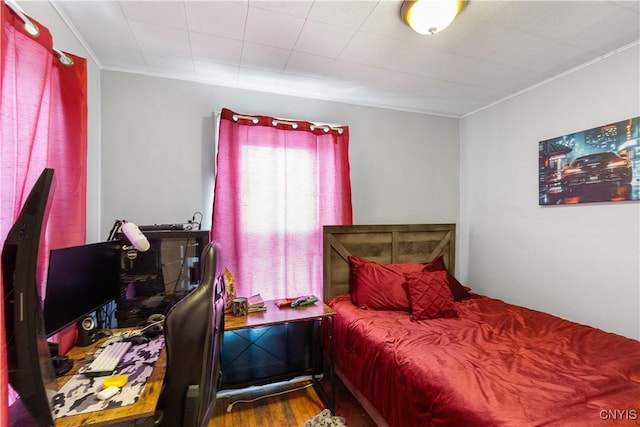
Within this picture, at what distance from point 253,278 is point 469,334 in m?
1.68

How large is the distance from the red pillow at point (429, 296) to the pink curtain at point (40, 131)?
2.19m

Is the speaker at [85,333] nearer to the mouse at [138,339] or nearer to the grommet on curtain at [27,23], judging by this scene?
the mouse at [138,339]

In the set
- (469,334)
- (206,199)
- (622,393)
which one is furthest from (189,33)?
(622,393)

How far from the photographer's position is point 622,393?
4.06ft

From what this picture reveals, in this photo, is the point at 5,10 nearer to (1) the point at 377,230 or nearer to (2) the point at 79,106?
(2) the point at 79,106

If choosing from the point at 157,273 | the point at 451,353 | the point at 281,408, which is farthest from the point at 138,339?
the point at 451,353

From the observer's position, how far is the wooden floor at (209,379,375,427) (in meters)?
1.95

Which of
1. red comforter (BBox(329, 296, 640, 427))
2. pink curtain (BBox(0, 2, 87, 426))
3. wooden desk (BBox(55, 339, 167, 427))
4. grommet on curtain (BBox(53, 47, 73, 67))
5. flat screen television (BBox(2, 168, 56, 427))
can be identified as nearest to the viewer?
flat screen television (BBox(2, 168, 56, 427))

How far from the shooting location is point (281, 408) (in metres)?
2.10

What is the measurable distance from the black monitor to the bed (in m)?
1.57

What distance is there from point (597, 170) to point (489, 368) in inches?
67.6

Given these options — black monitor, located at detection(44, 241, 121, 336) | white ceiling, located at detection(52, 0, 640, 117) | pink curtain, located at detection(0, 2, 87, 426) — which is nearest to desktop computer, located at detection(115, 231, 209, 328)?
black monitor, located at detection(44, 241, 121, 336)

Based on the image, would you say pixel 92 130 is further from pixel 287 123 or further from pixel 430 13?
pixel 430 13

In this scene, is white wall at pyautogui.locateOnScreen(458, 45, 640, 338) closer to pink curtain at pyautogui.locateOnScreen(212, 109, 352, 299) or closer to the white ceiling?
the white ceiling
